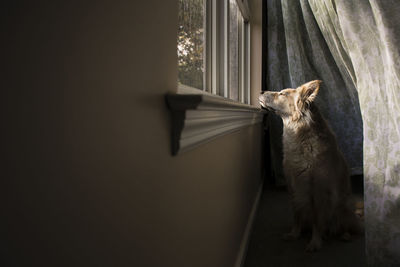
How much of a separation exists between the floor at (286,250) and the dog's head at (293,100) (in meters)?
0.97

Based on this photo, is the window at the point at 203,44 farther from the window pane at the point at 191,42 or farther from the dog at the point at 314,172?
the dog at the point at 314,172

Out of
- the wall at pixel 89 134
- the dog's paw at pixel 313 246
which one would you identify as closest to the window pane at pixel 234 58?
the dog's paw at pixel 313 246

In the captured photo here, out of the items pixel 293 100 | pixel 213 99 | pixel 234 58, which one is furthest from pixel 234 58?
pixel 213 99

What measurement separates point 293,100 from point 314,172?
58cm

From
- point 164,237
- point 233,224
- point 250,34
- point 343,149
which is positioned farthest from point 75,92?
point 343,149

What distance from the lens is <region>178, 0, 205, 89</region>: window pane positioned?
40.5 inches

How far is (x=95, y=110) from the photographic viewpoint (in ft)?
1.18

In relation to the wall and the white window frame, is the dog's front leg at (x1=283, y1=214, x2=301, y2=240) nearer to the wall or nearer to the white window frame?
the white window frame

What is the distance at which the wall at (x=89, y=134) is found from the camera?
0.26 metres

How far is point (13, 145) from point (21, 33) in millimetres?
100

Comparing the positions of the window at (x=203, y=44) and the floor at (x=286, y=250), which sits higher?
the window at (x=203, y=44)

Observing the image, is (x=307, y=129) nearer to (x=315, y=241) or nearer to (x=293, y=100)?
(x=293, y=100)

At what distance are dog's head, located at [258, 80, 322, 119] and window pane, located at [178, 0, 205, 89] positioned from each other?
108 cm

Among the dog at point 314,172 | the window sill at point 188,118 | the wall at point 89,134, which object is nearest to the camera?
the wall at point 89,134
